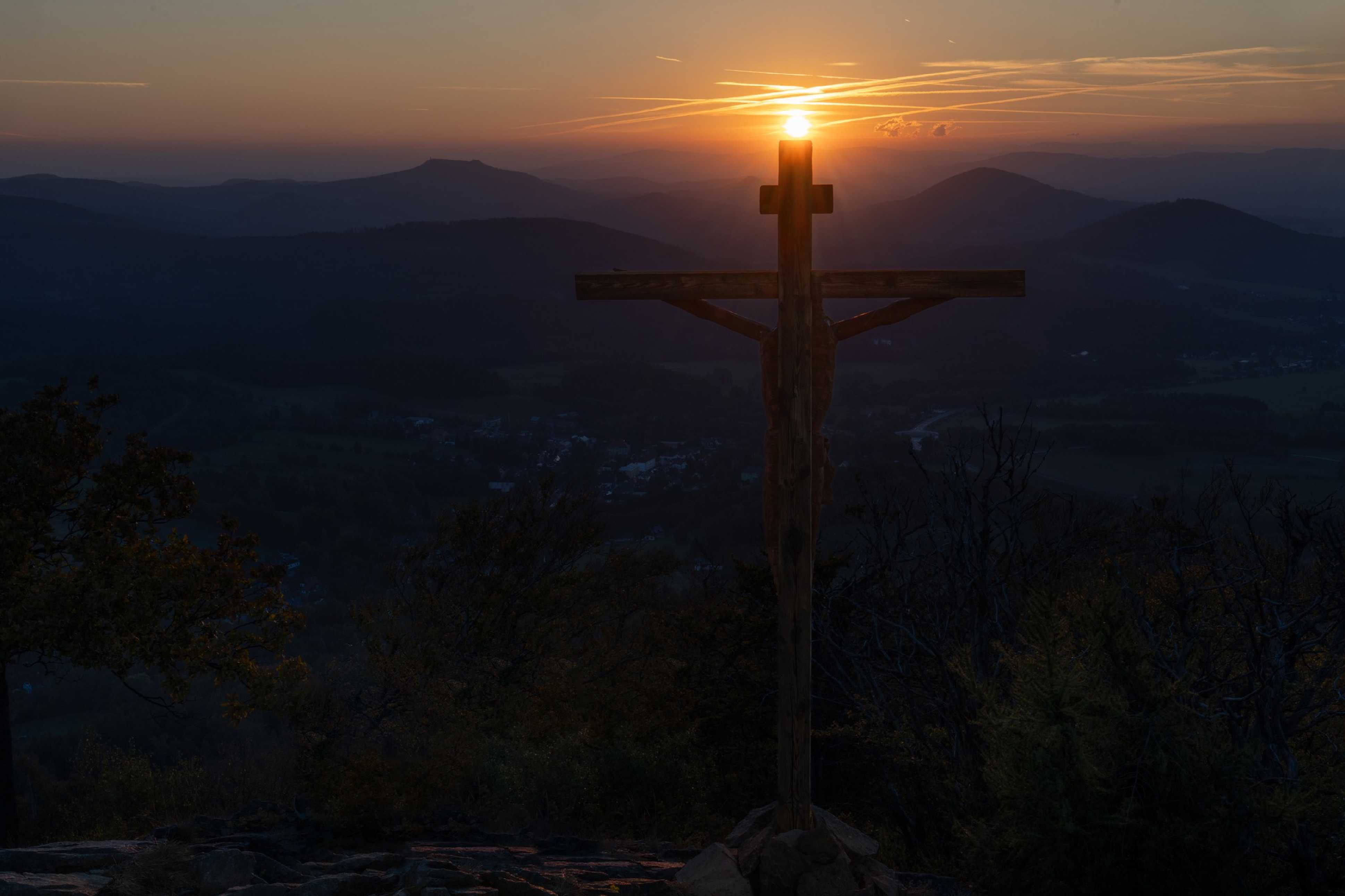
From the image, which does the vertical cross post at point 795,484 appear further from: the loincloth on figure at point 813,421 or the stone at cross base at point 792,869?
the stone at cross base at point 792,869

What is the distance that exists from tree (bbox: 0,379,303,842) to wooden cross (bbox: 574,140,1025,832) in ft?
22.4

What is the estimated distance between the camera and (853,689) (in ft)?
38.3

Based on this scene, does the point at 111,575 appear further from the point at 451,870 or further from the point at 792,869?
the point at 792,869

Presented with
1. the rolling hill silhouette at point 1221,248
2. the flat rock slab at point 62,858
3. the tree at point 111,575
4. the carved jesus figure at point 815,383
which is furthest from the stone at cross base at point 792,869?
the rolling hill silhouette at point 1221,248

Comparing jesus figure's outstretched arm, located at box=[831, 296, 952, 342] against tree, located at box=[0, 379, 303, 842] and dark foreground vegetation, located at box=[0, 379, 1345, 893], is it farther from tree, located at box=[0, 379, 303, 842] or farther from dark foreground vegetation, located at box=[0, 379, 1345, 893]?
tree, located at box=[0, 379, 303, 842]

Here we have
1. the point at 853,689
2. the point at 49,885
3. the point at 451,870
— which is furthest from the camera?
the point at 853,689

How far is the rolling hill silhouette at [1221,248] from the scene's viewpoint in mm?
Answer: 179500

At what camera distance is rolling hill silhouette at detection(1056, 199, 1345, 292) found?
7067 inches

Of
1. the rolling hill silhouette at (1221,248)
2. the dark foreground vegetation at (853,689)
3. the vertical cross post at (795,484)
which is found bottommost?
the dark foreground vegetation at (853,689)

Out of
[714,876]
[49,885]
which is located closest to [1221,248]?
[714,876]

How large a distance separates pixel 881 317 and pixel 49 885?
19.0 feet

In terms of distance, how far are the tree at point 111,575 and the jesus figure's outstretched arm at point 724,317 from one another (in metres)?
7.00

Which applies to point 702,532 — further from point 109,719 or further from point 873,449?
point 109,719

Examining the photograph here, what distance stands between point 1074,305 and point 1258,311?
39.3 metres
